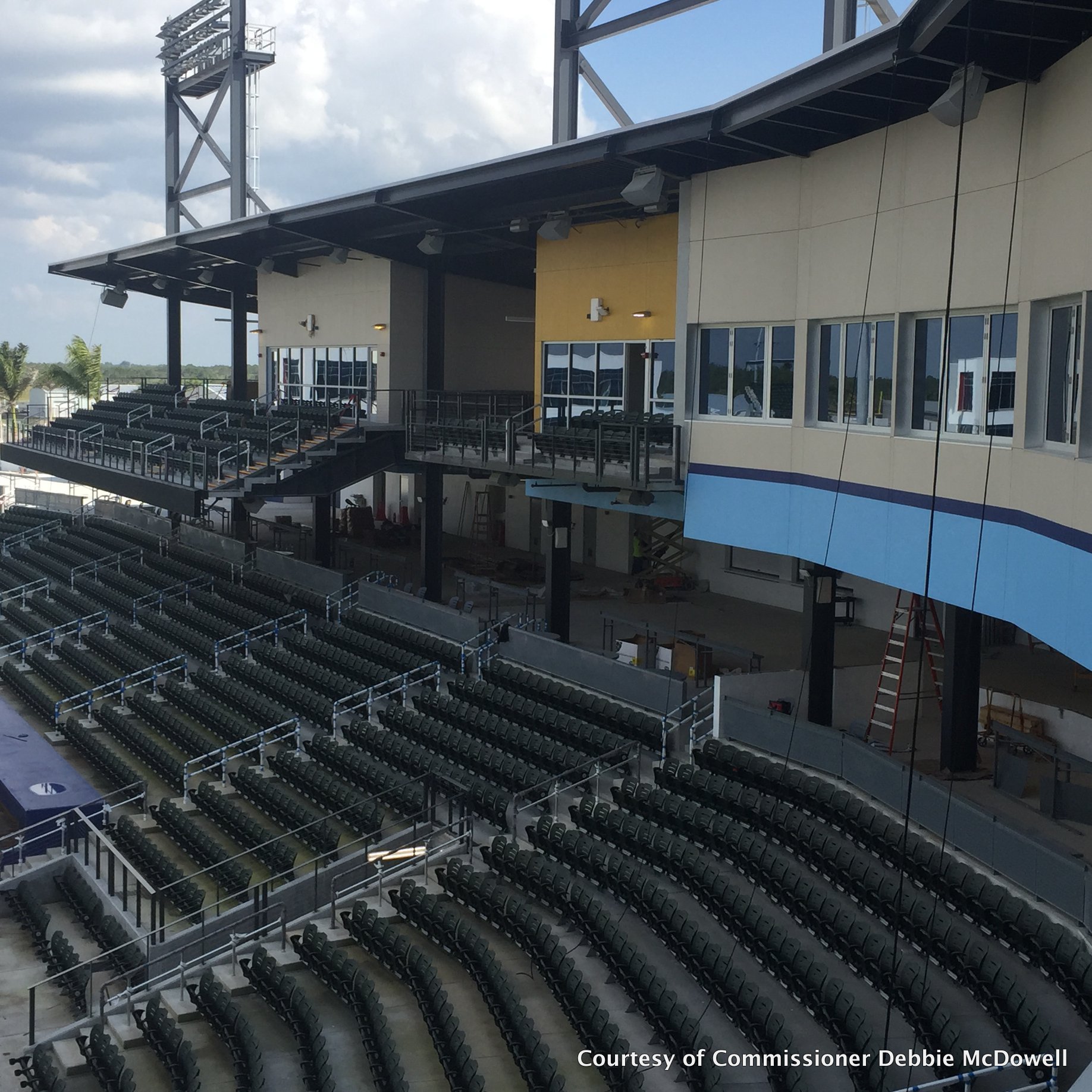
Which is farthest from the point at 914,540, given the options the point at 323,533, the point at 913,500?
the point at 323,533

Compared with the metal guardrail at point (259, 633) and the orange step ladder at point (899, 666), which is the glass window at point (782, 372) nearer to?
the orange step ladder at point (899, 666)

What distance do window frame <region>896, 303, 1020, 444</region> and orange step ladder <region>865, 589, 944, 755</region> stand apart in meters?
2.08

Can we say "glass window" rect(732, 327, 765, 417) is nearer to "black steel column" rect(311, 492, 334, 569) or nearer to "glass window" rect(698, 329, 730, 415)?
"glass window" rect(698, 329, 730, 415)

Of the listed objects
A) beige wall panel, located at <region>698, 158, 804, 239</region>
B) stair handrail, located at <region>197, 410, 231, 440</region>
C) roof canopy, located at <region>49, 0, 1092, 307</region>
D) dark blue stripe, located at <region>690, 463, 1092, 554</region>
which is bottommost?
dark blue stripe, located at <region>690, 463, 1092, 554</region>

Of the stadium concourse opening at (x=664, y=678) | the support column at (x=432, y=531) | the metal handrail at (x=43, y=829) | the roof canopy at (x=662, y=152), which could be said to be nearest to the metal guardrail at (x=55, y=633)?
the stadium concourse opening at (x=664, y=678)

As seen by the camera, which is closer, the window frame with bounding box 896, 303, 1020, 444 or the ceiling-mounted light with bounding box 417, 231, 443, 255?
the window frame with bounding box 896, 303, 1020, 444

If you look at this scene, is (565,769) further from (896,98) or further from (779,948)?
(896,98)

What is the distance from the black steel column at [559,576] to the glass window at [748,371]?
156 inches

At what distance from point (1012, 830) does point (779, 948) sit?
2.26 meters

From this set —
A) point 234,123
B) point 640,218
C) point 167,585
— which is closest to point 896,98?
point 640,218

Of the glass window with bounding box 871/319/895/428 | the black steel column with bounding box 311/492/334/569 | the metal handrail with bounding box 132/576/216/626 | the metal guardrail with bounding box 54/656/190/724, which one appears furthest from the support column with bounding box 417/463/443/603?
the glass window with bounding box 871/319/895/428

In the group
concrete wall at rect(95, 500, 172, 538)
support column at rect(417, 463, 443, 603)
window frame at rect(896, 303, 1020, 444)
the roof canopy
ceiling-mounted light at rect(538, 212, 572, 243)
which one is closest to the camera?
the roof canopy

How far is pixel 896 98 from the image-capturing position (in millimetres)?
12062

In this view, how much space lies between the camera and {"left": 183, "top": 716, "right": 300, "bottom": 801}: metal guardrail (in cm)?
1705
